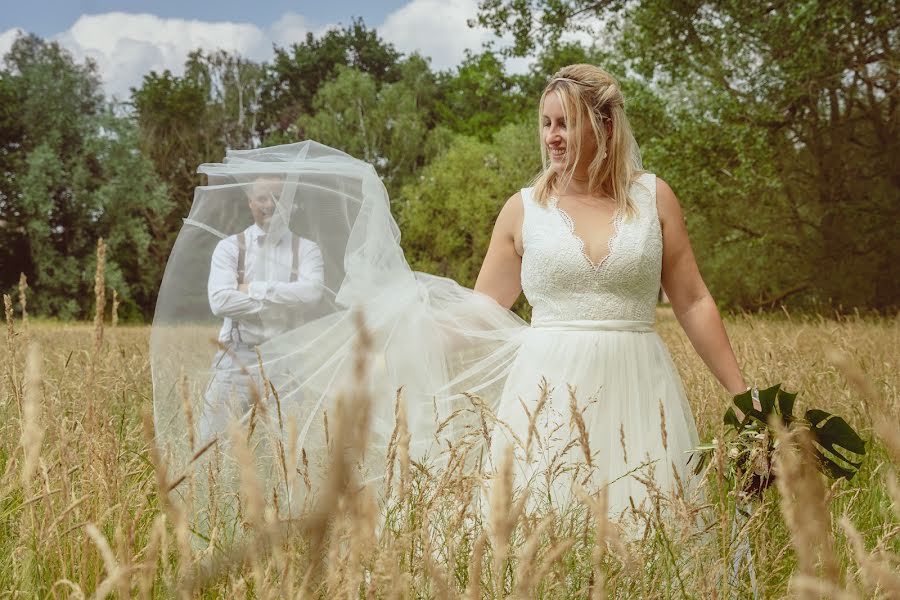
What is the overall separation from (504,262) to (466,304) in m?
0.29

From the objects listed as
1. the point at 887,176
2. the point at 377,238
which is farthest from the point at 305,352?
the point at 887,176

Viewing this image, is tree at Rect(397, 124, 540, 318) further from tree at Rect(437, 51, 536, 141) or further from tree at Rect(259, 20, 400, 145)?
tree at Rect(259, 20, 400, 145)

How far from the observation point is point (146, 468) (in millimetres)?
2283

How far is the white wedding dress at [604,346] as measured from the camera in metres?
2.94

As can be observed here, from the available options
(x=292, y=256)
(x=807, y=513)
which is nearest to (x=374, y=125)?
(x=292, y=256)

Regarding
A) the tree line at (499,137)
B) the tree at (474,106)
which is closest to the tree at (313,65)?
the tree line at (499,137)

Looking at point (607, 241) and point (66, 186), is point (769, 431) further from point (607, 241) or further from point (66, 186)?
point (66, 186)

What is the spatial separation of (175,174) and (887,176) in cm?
2752

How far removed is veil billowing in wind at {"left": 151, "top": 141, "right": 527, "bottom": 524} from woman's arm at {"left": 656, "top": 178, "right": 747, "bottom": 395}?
661 mm

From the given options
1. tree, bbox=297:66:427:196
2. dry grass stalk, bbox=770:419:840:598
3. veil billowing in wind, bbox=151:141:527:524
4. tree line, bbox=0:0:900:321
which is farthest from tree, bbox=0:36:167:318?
dry grass stalk, bbox=770:419:840:598

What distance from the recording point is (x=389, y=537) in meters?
1.70

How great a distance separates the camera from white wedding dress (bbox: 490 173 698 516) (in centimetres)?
294

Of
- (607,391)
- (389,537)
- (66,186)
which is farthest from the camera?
(66,186)

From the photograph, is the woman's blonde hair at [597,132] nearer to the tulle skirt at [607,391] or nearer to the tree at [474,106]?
the tulle skirt at [607,391]
